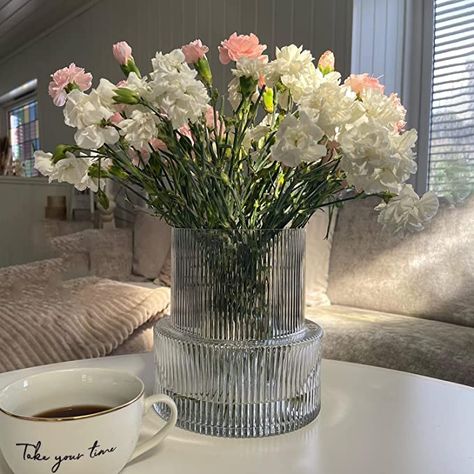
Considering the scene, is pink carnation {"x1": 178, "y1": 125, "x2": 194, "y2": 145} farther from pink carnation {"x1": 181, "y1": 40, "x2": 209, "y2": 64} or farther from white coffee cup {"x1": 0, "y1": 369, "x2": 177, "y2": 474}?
white coffee cup {"x1": 0, "y1": 369, "x2": 177, "y2": 474}

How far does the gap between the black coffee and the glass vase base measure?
109 millimetres

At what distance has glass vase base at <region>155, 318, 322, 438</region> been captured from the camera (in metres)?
0.57

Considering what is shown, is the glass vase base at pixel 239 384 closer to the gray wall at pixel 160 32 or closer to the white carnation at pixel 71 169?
the white carnation at pixel 71 169

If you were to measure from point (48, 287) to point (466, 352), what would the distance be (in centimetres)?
122

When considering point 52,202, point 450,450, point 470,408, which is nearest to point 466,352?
point 470,408

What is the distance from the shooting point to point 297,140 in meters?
0.49

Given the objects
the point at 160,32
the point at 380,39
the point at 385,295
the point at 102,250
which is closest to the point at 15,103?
the point at 160,32

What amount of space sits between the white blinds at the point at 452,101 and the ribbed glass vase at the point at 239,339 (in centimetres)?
193

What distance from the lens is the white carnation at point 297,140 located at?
1.60 ft

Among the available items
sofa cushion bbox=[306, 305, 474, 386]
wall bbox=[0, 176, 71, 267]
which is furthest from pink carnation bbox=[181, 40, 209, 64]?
wall bbox=[0, 176, 71, 267]

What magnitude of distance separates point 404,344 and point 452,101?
1369mm

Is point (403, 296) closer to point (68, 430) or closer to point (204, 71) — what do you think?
point (204, 71)

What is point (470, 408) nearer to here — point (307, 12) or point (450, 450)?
point (450, 450)

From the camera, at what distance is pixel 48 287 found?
1643 mm
